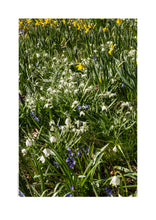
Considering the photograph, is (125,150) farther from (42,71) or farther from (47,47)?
(47,47)

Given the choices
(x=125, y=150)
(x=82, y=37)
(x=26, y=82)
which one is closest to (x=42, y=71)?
(x=26, y=82)

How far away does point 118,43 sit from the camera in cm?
301

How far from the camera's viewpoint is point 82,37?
3555 millimetres

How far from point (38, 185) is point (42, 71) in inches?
70.2

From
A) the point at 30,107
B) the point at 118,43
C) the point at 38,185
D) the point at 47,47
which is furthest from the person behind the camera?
the point at 47,47

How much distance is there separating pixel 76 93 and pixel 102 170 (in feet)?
3.17

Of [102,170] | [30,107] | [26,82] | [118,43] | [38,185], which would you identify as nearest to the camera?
[38,185]
